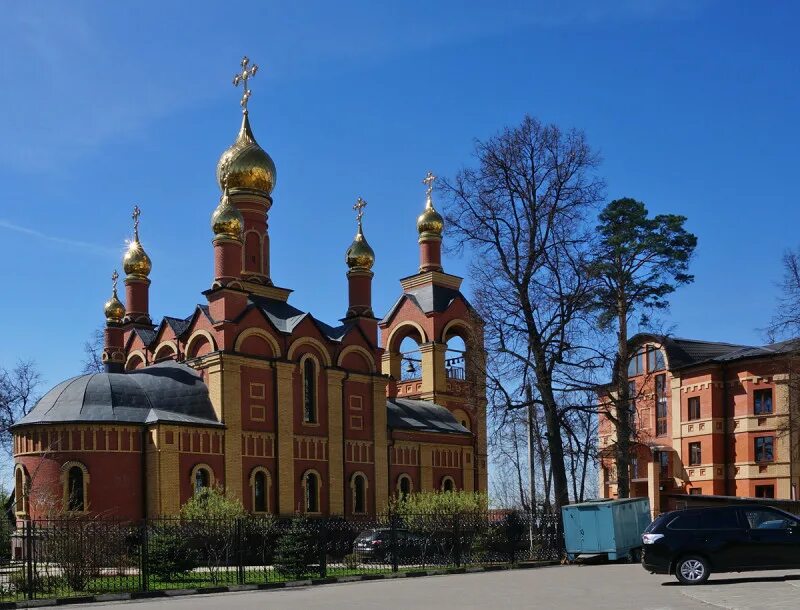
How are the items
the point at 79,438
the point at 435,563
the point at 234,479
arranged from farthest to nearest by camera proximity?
the point at 234,479
the point at 79,438
the point at 435,563

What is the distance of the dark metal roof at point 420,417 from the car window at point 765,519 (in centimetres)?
2275

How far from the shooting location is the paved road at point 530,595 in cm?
1380

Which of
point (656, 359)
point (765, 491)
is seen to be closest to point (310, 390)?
point (656, 359)

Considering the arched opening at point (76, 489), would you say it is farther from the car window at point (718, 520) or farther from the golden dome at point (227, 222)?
the car window at point (718, 520)

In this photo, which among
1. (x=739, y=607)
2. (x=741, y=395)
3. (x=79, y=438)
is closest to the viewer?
(x=739, y=607)

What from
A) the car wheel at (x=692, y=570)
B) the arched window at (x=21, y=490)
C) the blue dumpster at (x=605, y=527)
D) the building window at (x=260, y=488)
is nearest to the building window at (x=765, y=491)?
the blue dumpster at (x=605, y=527)

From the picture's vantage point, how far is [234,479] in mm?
31969

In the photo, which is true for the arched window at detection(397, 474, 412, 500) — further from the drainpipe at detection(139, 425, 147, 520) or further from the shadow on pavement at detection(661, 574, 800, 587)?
the shadow on pavement at detection(661, 574, 800, 587)

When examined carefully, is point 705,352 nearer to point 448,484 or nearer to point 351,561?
point 448,484

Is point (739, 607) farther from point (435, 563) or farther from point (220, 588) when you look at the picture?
point (435, 563)

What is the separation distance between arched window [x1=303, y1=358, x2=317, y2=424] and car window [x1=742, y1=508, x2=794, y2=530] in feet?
68.0

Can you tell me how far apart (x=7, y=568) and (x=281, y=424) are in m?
14.0

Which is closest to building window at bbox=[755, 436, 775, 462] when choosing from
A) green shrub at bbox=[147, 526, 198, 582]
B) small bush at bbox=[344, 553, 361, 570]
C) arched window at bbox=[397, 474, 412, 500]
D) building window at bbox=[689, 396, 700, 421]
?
building window at bbox=[689, 396, 700, 421]

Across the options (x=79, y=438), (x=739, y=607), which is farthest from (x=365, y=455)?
(x=739, y=607)
